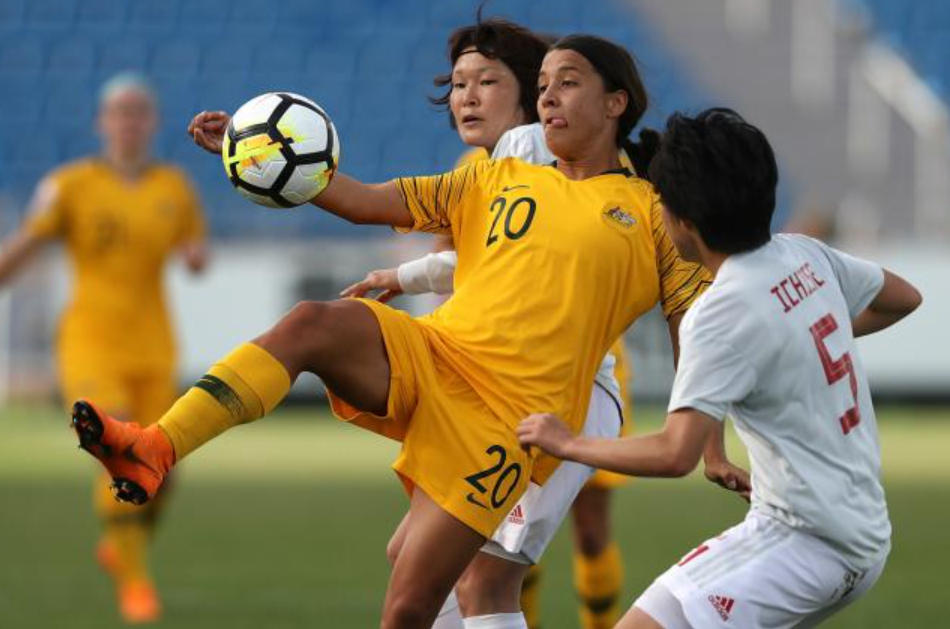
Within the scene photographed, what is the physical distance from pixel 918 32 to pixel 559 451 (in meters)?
19.5

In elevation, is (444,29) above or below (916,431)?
above

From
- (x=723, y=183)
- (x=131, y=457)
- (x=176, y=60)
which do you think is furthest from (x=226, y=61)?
(x=723, y=183)

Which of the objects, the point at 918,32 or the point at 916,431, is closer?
the point at 916,431

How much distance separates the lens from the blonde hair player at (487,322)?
513 centimetres

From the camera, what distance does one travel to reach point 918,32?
22.6 m

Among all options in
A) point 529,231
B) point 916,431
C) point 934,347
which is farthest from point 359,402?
point 934,347

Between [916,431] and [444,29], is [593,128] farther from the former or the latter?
[444,29]

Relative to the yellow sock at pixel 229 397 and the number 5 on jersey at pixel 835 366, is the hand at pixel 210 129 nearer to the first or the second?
the yellow sock at pixel 229 397

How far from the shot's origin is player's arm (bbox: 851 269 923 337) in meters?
4.86

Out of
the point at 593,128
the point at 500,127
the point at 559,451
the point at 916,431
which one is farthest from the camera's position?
the point at 916,431

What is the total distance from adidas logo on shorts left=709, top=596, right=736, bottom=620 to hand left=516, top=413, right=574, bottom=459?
53 centimetres

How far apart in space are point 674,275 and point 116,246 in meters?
5.38

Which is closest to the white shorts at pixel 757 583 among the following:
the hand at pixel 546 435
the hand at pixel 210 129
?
the hand at pixel 546 435

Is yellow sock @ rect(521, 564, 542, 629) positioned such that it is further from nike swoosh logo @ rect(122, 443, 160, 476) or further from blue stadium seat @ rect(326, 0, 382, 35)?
blue stadium seat @ rect(326, 0, 382, 35)
